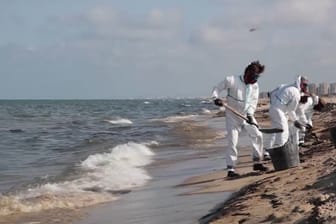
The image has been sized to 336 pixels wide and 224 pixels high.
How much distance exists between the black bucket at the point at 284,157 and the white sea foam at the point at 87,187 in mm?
2573

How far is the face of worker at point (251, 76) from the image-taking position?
372 inches

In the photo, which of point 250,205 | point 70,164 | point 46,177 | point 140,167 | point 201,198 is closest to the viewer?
point 250,205

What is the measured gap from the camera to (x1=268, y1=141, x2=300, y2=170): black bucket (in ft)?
29.7

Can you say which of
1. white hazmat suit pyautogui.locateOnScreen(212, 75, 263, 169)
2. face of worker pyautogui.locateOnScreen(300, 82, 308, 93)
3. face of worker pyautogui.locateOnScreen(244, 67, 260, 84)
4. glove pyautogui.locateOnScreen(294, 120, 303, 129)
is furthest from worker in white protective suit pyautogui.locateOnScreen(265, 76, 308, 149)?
face of worker pyautogui.locateOnScreen(300, 82, 308, 93)

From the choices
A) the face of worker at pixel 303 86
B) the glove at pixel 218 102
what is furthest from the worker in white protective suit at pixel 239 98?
the face of worker at pixel 303 86

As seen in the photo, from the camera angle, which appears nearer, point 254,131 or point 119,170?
point 254,131

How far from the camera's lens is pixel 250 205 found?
6.27 meters

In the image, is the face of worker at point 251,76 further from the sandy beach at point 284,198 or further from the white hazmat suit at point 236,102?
the sandy beach at point 284,198

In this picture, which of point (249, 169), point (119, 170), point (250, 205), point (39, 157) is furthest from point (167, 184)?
point (39, 157)

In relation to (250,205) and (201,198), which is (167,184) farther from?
(250,205)

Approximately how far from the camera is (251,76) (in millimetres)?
9492

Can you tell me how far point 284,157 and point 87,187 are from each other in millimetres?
3614

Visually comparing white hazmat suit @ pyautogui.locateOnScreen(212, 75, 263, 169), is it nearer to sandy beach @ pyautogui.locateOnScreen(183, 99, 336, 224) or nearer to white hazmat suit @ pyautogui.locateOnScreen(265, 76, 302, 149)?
white hazmat suit @ pyautogui.locateOnScreen(265, 76, 302, 149)

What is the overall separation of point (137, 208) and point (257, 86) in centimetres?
300
